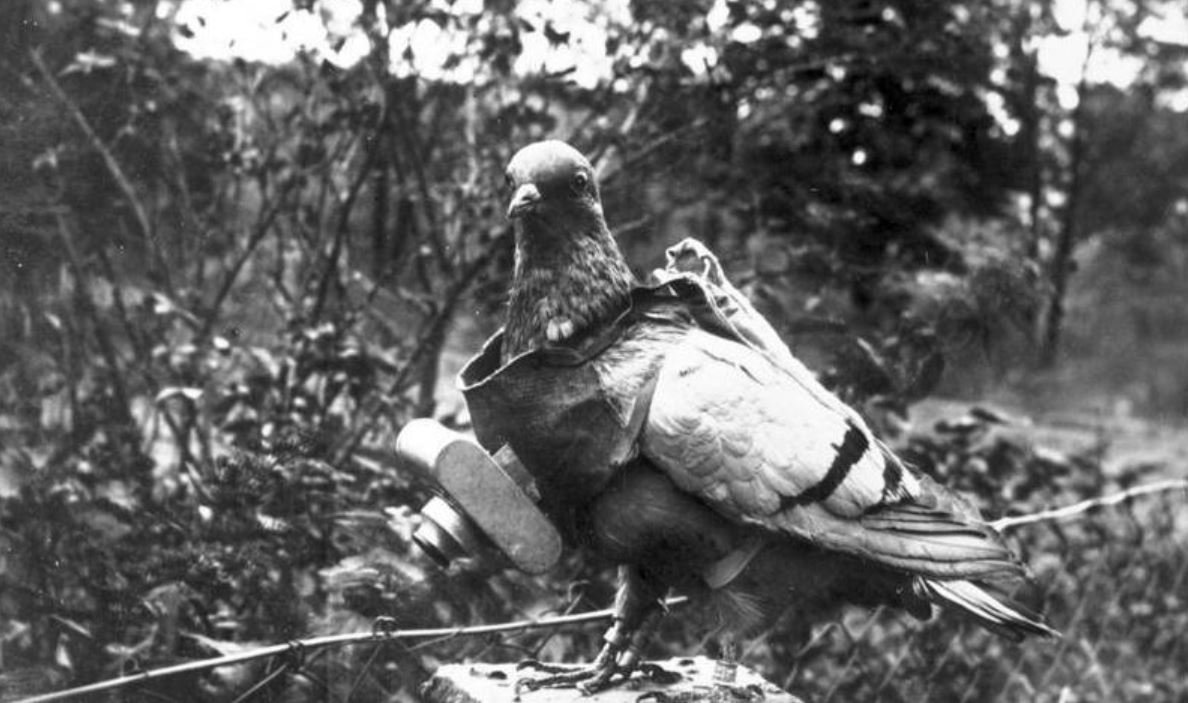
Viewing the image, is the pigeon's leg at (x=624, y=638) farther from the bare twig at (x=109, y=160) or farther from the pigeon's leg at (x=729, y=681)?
the bare twig at (x=109, y=160)

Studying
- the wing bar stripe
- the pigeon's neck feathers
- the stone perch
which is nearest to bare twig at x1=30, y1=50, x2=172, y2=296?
the stone perch

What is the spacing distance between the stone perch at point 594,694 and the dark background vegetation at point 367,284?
33cm

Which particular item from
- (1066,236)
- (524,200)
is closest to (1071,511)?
(524,200)

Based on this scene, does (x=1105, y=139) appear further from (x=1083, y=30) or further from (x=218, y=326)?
(x=218, y=326)

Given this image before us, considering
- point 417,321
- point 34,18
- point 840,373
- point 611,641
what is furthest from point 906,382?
point 34,18

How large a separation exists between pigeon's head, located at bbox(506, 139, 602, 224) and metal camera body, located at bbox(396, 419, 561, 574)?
332 millimetres

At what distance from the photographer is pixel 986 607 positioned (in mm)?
2037

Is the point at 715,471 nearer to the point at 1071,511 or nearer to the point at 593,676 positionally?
the point at 593,676

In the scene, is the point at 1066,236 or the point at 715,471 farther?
the point at 1066,236

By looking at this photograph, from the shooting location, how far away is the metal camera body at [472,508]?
1864mm

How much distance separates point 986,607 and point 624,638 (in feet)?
1.81

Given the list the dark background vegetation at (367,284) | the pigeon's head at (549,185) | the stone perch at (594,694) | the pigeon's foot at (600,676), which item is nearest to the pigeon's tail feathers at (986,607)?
the stone perch at (594,694)

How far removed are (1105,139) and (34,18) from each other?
8776mm

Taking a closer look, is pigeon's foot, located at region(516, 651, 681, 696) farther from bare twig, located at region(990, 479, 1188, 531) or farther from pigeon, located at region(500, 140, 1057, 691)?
bare twig, located at region(990, 479, 1188, 531)
